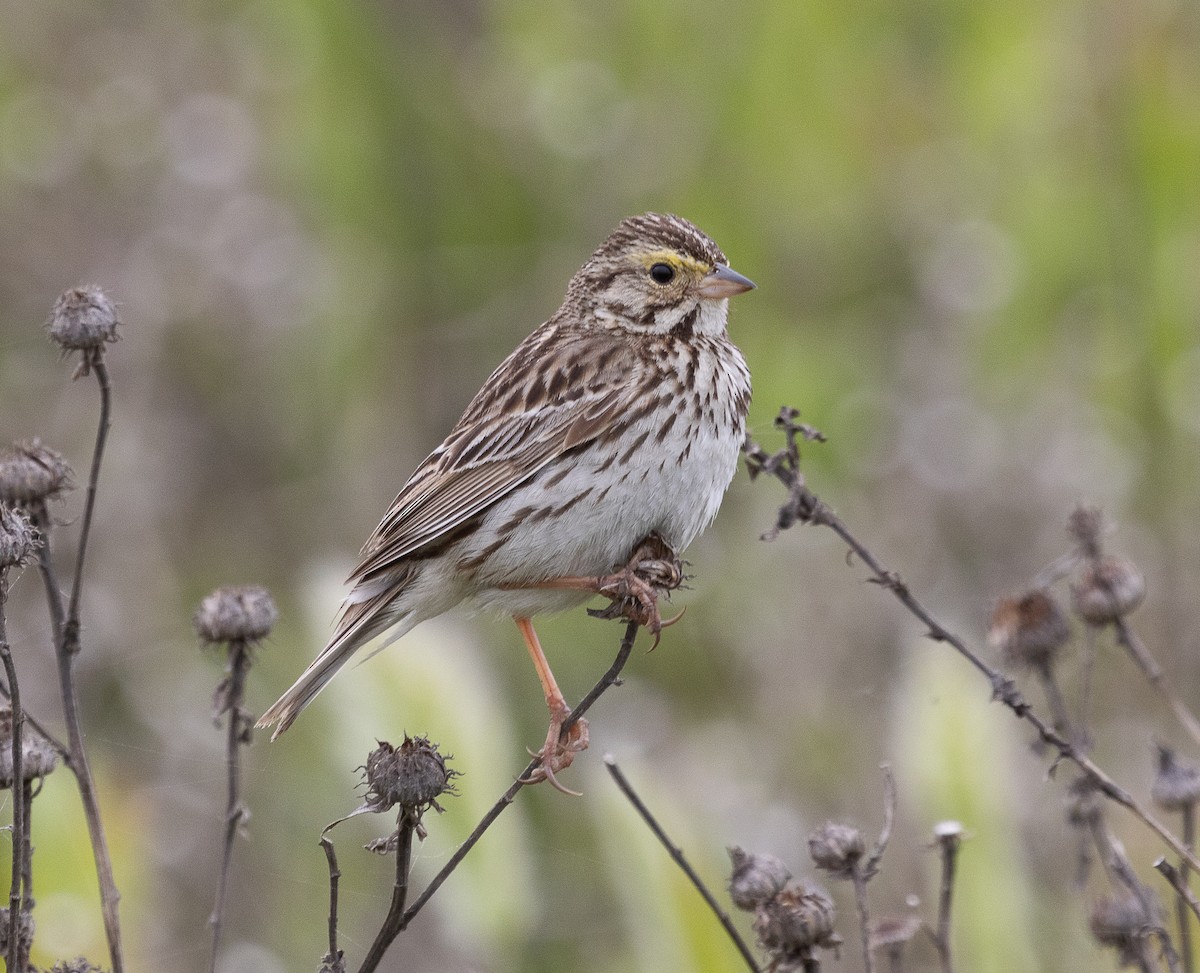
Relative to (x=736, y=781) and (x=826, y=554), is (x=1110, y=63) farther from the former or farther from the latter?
(x=736, y=781)

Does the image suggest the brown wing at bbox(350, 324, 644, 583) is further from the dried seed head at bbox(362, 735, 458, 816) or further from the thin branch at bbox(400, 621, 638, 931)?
the dried seed head at bbox(362, 735, 458, 816)

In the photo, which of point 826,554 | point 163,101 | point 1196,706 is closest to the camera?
point 1196,706

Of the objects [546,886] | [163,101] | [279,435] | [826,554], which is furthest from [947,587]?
[163,101]

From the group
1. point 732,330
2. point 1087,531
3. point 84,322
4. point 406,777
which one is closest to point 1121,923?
point 1087,531

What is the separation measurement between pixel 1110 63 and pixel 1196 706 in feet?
6.51

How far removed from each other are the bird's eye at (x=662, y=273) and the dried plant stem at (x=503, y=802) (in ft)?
3.46

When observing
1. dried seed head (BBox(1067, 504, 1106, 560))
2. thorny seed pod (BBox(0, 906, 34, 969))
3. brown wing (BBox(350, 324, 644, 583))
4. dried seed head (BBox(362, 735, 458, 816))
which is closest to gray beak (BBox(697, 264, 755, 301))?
brown wing (BBox(350, 324, 644, 583))

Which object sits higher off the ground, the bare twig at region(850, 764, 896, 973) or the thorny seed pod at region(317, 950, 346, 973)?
the bare twig at region(850, 764, 896, 973)

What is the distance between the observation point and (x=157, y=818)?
5461 millimetres

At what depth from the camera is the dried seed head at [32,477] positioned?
109 inches

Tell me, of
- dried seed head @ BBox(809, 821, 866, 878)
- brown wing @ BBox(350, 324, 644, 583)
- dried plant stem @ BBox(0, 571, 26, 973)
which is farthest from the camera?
brown wing @ BBox(350, 324, 644, 583)

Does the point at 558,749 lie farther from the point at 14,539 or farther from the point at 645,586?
the point at 14,539

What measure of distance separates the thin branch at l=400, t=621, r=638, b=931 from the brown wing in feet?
2.33

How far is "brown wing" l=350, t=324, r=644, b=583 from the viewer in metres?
3.71
